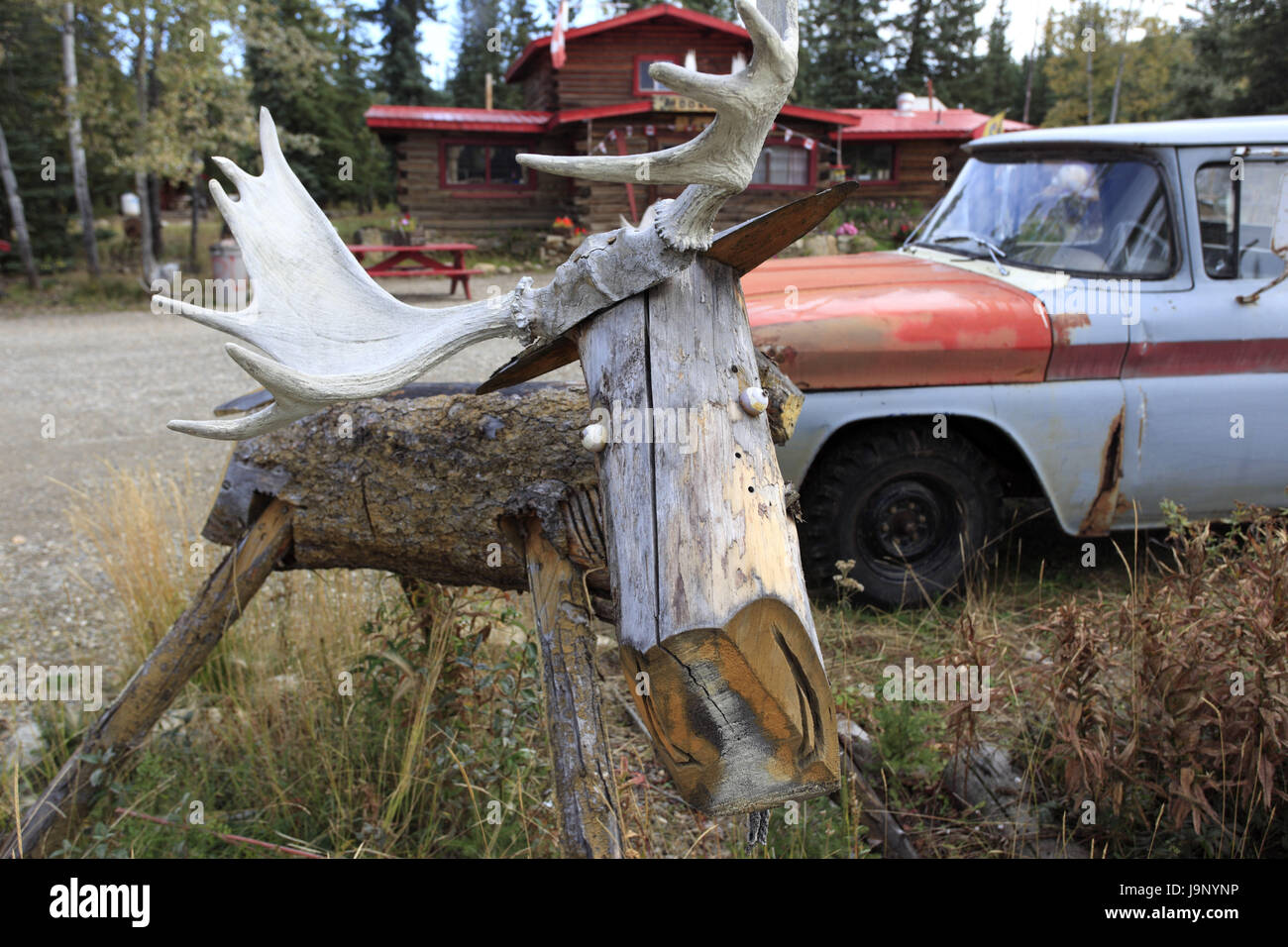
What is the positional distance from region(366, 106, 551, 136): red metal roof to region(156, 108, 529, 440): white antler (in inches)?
692

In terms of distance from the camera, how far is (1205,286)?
4.14m

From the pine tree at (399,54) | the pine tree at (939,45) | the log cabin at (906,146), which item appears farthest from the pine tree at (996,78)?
the pine tree at (399,54)

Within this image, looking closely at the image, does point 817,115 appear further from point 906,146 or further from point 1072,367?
point 1072,367

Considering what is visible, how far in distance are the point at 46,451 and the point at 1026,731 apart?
6977mm

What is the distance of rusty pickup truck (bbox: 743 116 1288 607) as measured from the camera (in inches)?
158

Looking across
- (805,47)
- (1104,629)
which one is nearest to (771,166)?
(805,47)

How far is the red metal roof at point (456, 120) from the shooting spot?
1888 cm

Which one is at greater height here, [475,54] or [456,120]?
[475,54]

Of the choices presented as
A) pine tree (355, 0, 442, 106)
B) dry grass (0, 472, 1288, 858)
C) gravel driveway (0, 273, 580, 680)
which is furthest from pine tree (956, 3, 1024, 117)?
dry grass (0, 472, 1288, 858)

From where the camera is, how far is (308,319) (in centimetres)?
233

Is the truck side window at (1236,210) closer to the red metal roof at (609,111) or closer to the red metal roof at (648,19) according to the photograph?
the red metal roof at (609,111)

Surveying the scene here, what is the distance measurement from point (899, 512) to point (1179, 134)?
2.09 m

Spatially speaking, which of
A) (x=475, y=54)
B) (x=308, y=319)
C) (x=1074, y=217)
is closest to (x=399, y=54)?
(x=475, y=54)
